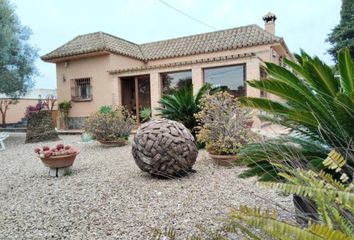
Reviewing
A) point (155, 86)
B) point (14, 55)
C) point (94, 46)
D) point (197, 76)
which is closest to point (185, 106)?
point (197, 76)

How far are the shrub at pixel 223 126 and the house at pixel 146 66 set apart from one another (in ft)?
21.9

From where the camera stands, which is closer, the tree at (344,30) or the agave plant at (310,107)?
the agave plant at (310,107)

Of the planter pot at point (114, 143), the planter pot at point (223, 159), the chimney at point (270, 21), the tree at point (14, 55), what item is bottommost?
the planter pot at point (114, 143)

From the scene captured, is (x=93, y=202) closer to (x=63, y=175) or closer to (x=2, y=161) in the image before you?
(x=63, y=175)

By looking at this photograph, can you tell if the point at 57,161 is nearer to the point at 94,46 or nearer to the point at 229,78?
the point at 229,78

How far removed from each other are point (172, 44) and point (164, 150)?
48.1 ft

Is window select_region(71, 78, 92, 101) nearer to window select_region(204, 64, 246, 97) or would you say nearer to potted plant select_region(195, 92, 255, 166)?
window select_region(204, 64, 246, 97)

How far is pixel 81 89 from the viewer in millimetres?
17484

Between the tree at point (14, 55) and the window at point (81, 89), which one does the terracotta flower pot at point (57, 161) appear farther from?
the window at point (81, 89)

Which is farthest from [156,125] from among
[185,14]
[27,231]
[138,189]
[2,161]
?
[185,14]

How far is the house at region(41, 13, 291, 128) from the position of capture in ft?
46.9

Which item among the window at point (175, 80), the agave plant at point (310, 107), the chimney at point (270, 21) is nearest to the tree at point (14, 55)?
the window at point (175, 80)

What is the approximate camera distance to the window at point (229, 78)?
13.7 metres

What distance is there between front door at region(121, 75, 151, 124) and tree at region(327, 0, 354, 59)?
19.5 meters
